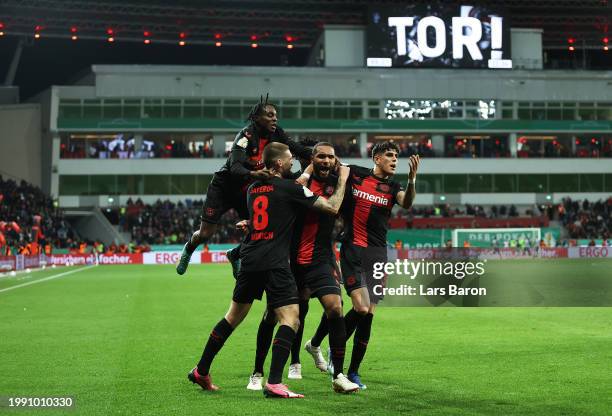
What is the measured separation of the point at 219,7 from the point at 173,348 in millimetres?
55987

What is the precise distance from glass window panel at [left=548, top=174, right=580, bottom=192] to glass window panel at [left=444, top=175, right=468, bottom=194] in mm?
7371

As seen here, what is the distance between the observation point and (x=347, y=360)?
34.8ft

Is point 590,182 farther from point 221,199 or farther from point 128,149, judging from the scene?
point 221,199

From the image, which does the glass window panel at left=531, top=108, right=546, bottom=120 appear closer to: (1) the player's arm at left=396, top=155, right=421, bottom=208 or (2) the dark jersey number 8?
(1) the player's arm at left=396, top=155, right=421, bottom=208

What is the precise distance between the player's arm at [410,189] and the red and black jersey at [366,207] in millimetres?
148

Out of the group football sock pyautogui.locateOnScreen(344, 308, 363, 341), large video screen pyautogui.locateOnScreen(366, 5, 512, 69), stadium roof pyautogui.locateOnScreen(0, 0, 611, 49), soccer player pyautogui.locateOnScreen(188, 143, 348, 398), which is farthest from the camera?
large video screen pyautogui.locateOnScreen(366, 5, 512, 69)

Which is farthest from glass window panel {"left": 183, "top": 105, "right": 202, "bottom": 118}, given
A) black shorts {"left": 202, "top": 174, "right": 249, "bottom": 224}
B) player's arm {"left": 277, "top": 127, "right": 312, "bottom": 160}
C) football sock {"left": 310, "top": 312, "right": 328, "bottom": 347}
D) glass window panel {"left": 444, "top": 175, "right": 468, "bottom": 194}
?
football sock {"left": 310, "top": 312, "right": 328, "bottom": 347}

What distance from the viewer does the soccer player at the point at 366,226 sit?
30.6ft

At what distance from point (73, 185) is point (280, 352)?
62242mm

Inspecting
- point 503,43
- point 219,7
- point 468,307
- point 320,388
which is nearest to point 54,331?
point 320,388

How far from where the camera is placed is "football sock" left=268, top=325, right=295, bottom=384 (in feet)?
26.9

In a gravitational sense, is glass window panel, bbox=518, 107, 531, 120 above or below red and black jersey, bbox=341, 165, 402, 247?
above

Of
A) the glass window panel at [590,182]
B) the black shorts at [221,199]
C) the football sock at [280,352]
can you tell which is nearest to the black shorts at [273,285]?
the football sock at [280,352]

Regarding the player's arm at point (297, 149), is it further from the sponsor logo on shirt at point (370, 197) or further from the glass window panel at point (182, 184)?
the glass window panel at point (182, 184)
